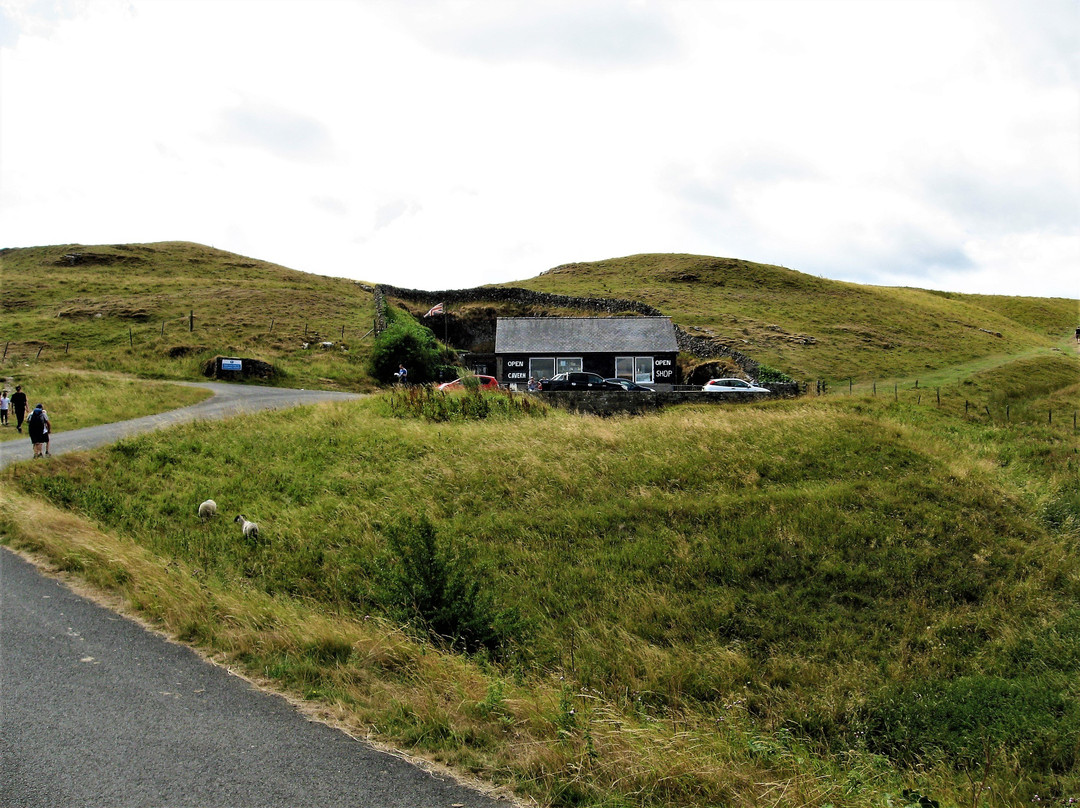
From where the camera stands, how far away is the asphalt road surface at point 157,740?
18.5ft

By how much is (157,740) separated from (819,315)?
7343cm

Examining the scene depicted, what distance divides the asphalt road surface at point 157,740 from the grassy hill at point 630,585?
1.40 ft

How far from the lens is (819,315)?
7119 centimetres

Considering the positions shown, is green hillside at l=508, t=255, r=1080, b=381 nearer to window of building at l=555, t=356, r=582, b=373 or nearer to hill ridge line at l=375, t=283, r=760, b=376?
hill ridge line at l=375, t=283, r=760, b=376

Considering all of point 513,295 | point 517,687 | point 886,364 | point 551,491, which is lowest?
point 517,687

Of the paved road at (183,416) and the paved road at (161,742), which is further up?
the paved road at (183,416)

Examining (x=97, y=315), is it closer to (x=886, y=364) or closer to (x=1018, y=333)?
(x=886, y=364)

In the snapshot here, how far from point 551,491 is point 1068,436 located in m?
21.9

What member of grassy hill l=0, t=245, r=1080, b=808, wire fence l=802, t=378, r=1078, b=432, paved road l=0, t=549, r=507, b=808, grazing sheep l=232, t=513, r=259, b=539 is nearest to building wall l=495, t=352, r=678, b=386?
wire fence l=802, t=378, r=1078, b=432

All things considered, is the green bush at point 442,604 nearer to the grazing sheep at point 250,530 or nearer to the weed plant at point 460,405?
the grazing sheep at point 250,530

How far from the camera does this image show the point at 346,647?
8.63m

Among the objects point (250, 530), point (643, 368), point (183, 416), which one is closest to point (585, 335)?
point (643, 368)

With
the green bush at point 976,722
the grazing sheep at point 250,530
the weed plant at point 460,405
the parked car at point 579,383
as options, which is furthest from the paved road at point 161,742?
Result: the parked car at point 579,383

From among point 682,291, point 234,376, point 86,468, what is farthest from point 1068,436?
point 682,291
